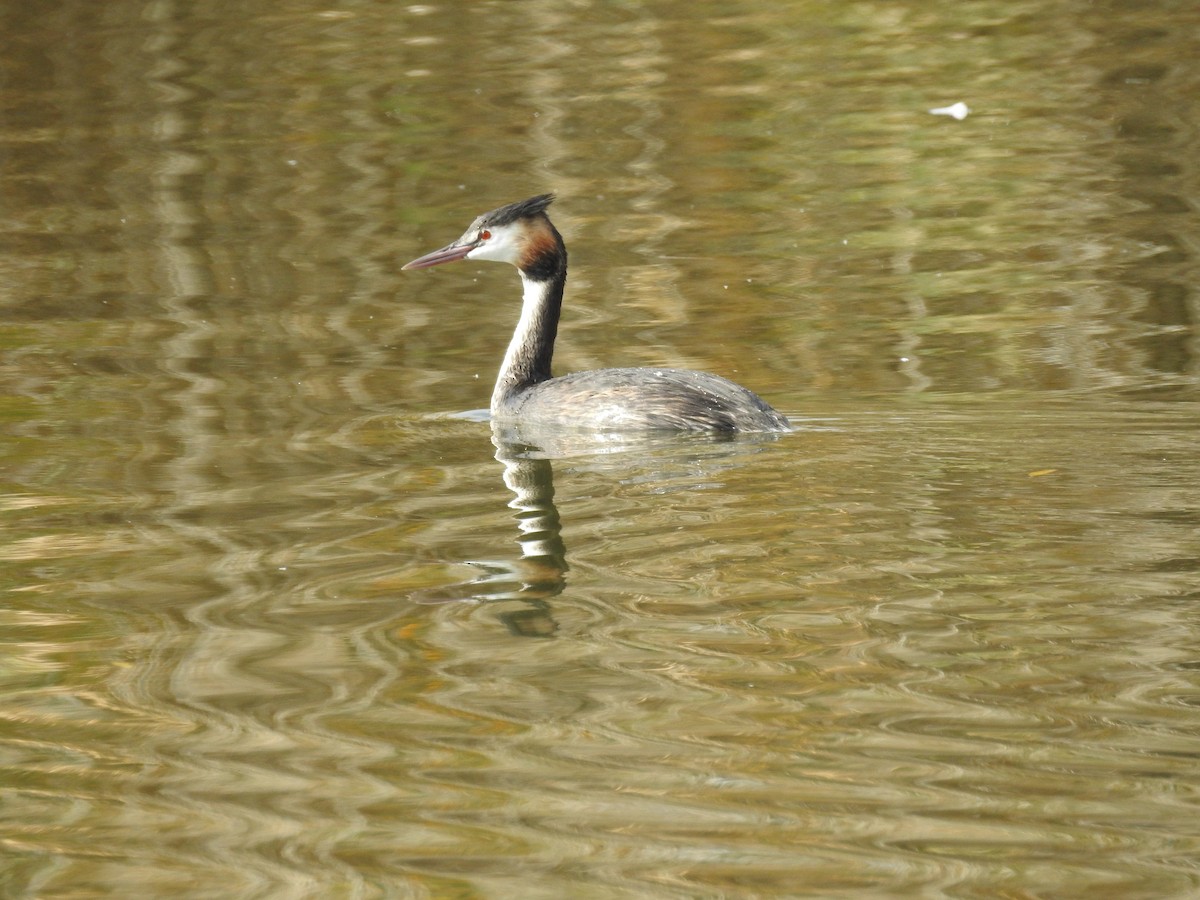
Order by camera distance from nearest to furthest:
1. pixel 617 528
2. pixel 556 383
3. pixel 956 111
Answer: pixel 617 528 < pixel 556 383 < pixel 956 111

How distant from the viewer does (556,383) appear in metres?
9.25

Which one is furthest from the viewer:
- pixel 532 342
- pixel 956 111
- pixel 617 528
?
pixel 956 111

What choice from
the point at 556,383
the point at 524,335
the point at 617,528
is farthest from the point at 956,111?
→ the point at 617,528

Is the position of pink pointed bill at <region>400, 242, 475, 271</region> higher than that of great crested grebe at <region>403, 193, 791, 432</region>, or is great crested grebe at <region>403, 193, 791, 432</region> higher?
pink pointed bill at <region>400, 242, 475, 271</region>

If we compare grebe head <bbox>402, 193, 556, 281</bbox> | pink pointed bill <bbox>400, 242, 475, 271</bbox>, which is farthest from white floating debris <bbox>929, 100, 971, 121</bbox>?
pink pointed bill <bbox>400, 242, 475, 271</bbox>

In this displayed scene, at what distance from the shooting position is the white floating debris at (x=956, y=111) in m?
18.5

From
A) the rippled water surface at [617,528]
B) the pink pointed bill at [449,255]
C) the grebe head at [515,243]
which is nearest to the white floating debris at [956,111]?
the rippled water surface at [617,528]

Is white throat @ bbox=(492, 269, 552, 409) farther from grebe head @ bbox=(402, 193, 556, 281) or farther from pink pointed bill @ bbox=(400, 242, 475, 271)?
pink pointed bill @ bbox=(400, 242, 475, 271)

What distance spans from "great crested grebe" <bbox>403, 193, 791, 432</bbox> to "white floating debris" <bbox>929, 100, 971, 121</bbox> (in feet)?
30.5

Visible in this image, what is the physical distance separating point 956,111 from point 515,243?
9.61 metres

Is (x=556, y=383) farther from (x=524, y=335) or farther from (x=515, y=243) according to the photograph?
(x=515, y=243)

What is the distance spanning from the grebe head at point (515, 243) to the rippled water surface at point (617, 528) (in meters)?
0.72

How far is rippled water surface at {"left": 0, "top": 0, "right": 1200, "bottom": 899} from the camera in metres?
4.23

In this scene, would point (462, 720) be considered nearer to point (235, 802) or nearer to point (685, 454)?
point (235, 802)
